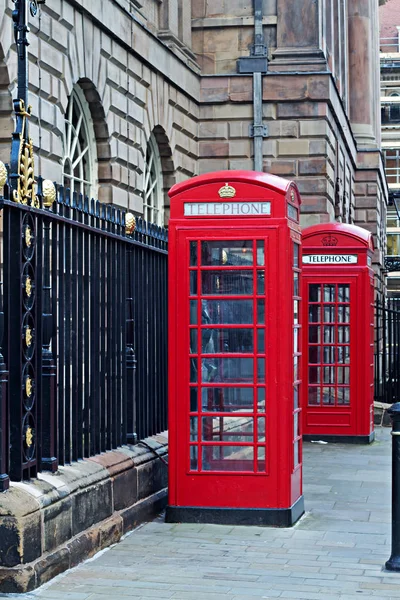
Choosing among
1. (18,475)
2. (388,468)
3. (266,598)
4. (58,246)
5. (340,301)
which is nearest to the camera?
(266,598)

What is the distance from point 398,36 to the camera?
8644 cm

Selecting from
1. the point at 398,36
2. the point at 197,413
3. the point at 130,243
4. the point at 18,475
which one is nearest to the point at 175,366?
the point at 197,413

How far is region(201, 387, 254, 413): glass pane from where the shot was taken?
8.23 m

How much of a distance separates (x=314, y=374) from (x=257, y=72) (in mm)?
10288

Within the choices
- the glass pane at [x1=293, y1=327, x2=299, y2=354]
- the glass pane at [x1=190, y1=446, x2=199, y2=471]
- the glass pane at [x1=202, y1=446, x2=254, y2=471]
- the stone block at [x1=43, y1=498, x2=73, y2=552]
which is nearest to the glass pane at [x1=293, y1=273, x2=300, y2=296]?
the glass pane at [x1=293, y1=327, x2=299, y2=354]

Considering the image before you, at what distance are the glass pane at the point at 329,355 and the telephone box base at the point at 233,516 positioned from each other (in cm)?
564

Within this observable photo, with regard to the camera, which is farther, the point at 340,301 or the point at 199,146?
the point at 199,146

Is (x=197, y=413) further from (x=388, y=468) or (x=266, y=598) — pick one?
(x=388, y=468)

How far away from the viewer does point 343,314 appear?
13992mm

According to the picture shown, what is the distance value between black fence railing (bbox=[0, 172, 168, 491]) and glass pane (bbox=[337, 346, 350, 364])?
478 centimetres

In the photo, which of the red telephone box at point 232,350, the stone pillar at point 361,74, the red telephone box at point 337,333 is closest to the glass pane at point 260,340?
the red telephone box at point 232,350

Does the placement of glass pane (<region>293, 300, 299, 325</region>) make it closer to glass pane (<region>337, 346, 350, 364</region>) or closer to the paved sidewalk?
the paved sidewalk

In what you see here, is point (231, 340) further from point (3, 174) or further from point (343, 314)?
point (343, 314)

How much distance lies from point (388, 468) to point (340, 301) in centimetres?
255
